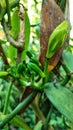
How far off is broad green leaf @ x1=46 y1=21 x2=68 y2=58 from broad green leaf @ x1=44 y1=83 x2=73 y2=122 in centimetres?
5

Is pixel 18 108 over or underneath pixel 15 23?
underneath

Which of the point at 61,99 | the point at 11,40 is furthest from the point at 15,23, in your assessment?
the point at 61,99

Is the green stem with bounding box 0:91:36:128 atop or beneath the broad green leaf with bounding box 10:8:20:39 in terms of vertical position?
beneath

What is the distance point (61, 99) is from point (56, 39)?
0.08m

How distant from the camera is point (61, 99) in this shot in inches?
16.6

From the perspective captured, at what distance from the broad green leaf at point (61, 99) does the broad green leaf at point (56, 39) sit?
0.17ft

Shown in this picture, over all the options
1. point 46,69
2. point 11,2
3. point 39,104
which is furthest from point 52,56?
point 39,104

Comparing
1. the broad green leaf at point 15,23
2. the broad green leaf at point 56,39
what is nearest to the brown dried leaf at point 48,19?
the broad green leaf at point 56,39

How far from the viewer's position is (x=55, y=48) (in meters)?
0.42

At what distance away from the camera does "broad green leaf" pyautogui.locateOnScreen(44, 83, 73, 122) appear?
408 millimetres

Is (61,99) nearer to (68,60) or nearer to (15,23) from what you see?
(68,60)

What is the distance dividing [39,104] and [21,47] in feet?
0.71

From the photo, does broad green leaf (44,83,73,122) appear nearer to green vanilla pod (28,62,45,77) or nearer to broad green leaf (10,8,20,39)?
green vanilla pod (28,62,45,77)

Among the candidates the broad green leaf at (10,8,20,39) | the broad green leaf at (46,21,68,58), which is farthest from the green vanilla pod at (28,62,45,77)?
the broad green leaf at (10,8,20,39)
